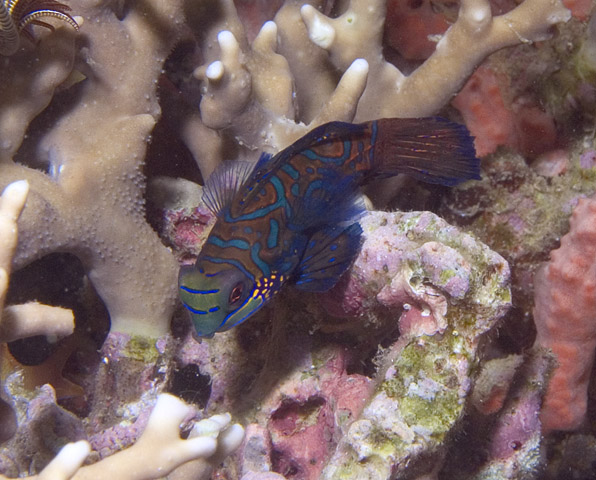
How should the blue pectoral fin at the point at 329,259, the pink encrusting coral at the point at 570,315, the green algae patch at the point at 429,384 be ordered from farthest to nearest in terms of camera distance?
1. the pink encrusting coral at the point at 570,315
2. the blue pectoral fin at the point at 329,259
3. the green algae patch at the point at 429,384

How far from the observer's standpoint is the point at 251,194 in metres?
2.79

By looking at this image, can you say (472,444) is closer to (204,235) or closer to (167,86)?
(204,235)

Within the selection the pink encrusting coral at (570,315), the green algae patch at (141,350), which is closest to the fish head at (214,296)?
the green algae patch at (141,350)

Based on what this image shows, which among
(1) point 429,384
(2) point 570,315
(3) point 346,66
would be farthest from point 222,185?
(2) point 570,315

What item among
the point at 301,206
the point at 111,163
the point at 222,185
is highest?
the point at 111,163

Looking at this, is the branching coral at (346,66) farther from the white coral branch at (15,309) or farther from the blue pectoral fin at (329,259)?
the white coral branch at (15,309)

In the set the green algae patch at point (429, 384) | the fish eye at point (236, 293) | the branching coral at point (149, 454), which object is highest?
the fish eye at point (236, 293)

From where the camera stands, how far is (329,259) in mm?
2842

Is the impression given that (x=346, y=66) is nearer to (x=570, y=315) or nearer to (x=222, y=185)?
(x=222, y=185)

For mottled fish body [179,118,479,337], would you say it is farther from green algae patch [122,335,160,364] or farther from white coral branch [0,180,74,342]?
green algae patch [122,335,160,364]

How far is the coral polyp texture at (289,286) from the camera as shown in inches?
99.3

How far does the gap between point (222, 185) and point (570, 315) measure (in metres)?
2.37

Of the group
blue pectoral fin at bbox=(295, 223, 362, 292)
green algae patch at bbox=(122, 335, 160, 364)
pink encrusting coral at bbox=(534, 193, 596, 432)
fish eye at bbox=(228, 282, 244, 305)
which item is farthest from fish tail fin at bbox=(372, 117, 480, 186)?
green algae patch at bbox=(122, 335, 160, 364)

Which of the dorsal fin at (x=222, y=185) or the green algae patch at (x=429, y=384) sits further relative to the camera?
the dorsal fin at (x=222, y=185)
